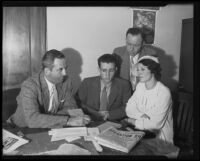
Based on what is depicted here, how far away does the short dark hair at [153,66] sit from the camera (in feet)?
5.73

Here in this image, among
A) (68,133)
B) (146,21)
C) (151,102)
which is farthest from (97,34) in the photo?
(68,133)

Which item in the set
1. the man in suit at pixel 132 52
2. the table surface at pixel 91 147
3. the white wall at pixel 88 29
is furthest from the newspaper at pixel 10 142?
the man in suit at pixel 132 52

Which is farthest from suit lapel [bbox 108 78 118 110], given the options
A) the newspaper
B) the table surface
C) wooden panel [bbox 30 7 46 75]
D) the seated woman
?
the newspaper

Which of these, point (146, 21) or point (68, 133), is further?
point (146, 21)

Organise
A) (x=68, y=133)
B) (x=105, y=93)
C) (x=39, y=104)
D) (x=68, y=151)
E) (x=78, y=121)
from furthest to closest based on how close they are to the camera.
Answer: (x=105, y=93), (x=39, y=104), (x=78, y=121), (x=68, y=133), (x=68, y=151)

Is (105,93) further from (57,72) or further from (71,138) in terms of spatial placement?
(71,138)

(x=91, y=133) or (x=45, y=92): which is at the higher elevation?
(x=45, y=92)

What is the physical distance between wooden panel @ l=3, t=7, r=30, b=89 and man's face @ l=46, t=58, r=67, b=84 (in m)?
0.17

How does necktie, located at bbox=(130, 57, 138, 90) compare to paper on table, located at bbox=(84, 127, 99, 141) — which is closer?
paper on table, located at bbox=(84, 127, 99, 141)

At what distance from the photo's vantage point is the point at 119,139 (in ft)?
4.61

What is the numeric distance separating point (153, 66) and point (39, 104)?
33.0 inches

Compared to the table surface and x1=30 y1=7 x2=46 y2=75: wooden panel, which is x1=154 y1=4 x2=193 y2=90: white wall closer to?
the table surface

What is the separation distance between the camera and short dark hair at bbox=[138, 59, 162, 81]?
175 cm

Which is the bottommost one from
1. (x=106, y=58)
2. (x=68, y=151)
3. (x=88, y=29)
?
(x=68, y=151)
